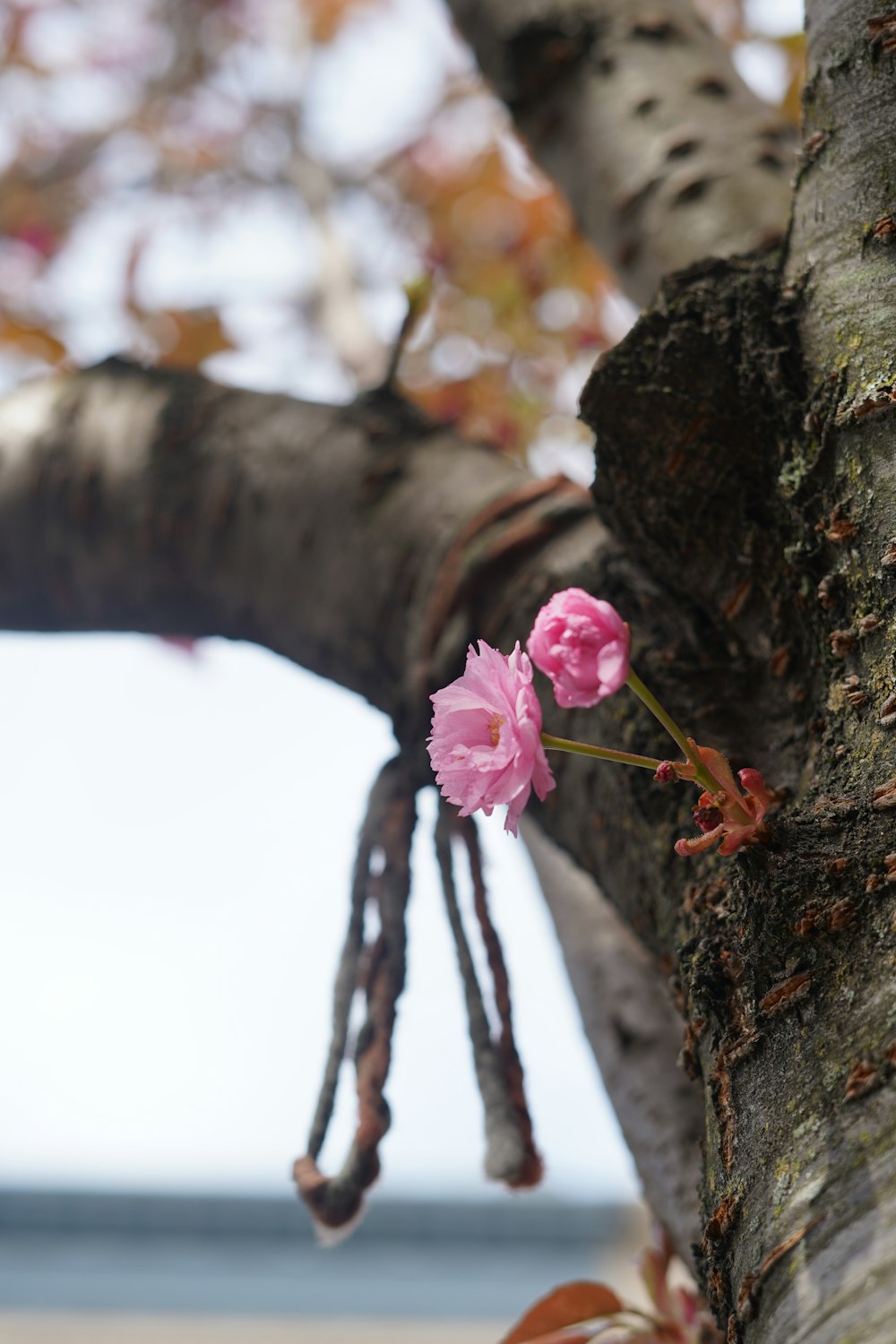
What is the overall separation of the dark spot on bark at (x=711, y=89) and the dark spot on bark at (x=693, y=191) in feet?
0.38

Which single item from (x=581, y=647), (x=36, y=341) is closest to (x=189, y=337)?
(x=36, y=341)

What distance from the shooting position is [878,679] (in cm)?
45

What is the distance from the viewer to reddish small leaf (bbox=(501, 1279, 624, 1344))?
2.26 feet

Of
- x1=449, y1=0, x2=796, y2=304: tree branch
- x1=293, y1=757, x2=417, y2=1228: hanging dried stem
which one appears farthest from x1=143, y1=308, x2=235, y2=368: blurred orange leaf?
x1=293, y1=757, x2=417, y2=1228: hanging dried stem

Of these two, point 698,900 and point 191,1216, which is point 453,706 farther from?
point 191,1216

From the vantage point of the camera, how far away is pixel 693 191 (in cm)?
81

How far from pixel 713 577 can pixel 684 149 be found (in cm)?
42

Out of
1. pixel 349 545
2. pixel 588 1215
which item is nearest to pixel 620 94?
pixel 349 545

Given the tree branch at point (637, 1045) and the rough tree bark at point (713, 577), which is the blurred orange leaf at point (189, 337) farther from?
the tree branch at point (637, 1045)

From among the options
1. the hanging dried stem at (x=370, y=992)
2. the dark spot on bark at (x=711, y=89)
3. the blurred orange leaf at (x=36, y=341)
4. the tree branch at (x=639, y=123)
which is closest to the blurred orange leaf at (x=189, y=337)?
the blurred orange leaf at (x=36, y=341)

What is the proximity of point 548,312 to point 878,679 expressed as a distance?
6.38 feet

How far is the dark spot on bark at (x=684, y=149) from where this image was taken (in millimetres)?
838

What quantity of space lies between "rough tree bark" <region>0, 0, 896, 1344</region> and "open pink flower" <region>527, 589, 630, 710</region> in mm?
94

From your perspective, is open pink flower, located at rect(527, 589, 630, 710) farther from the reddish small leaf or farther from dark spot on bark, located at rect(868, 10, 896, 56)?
the reddish small leaf
